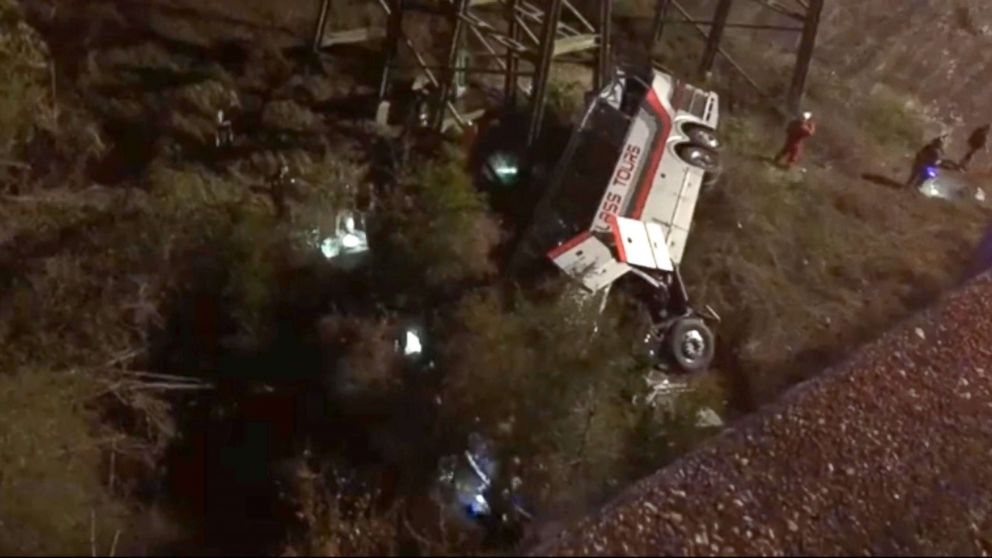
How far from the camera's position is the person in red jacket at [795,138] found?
343 inches

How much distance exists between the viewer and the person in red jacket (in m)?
8.72

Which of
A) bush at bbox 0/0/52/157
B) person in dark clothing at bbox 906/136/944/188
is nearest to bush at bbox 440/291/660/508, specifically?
bush at bbox 0/0/52/157

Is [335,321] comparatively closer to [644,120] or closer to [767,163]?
[644,120]

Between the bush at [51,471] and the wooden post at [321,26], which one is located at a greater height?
the wooden post at [321,26]

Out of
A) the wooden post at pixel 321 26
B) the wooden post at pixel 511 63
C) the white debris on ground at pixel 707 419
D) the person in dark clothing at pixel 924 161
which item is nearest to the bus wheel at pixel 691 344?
the white debris on ground at pixel 707 419

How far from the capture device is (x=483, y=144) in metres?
8.44

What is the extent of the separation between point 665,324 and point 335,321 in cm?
209

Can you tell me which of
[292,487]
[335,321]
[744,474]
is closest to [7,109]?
[335,321]

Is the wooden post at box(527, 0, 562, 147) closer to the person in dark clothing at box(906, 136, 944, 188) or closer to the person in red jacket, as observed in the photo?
the person in red jacket

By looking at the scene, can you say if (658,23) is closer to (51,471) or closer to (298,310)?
(298,310)

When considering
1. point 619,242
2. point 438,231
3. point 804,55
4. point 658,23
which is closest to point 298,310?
point 438,231

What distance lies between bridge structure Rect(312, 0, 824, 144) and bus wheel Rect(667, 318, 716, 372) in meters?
1.91

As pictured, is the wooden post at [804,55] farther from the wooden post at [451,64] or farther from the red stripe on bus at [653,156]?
the wooden post at [451,64]

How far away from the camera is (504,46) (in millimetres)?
8391
